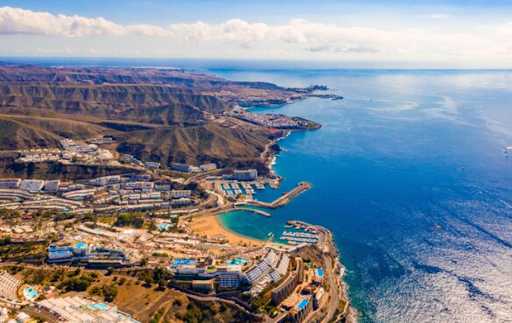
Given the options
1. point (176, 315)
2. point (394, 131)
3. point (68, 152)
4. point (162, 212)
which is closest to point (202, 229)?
point (162, 212)

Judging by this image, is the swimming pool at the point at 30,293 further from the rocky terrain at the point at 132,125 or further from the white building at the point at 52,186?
the rocky terrain at the point at 132,125

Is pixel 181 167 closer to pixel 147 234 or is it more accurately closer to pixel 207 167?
pixel 207 167

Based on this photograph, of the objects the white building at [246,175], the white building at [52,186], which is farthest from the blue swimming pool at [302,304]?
the white building at [52,186]

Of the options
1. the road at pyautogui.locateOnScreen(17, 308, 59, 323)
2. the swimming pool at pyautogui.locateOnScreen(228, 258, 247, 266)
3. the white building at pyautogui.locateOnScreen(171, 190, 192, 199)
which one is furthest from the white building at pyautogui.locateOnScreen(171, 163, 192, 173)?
the road at pyautogui.locateOnScreen(17, 308, 59, 323)

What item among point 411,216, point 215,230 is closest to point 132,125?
point 215,230

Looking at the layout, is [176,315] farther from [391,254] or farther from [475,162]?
[475,162]

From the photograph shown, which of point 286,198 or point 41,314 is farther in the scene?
point 286,198

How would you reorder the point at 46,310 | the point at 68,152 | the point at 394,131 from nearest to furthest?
the point at 46,310
the point at 68,152
the point at 394,131
